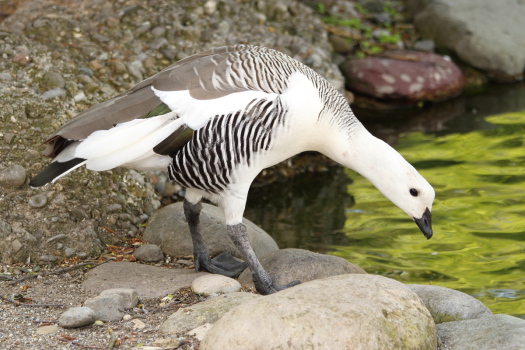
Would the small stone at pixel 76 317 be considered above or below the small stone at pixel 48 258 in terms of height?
above

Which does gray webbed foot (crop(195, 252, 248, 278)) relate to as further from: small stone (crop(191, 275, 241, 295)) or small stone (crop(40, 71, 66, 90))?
small stone (crop(40, 71, 66, 90))

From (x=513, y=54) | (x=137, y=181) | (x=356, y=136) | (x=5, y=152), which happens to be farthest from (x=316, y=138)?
(x=513, y=54)

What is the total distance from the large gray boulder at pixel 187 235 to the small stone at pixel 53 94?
1848mm

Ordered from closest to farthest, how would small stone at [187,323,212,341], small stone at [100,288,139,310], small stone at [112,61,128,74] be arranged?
small stone at [187,323,212,341] < small stone at [100,288,139,310] < small stone at [112,61,128,74]

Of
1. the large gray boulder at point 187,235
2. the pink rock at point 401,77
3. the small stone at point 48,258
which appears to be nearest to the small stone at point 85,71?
the large gray boulder at point 187,235

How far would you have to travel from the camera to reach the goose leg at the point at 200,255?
606 centimetres

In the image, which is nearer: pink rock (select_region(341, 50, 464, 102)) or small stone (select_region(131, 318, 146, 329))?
small stone (select_region(131, 318, 146, 329))

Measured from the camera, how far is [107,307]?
5094 mm

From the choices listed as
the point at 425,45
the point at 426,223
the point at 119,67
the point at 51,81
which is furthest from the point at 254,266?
the point at 425,45

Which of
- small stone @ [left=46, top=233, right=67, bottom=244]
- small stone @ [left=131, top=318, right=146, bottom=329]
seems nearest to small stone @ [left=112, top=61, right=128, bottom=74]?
small stone @ [left=46, top=233, right=67, bottom=244]

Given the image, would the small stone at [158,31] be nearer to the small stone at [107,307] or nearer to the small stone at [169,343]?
the small stone at [107,307]

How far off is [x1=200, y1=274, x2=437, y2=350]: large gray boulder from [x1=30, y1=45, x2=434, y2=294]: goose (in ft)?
3.50

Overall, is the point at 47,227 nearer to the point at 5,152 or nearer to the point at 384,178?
the point at 5,152

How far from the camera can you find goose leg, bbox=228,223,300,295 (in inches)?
219
